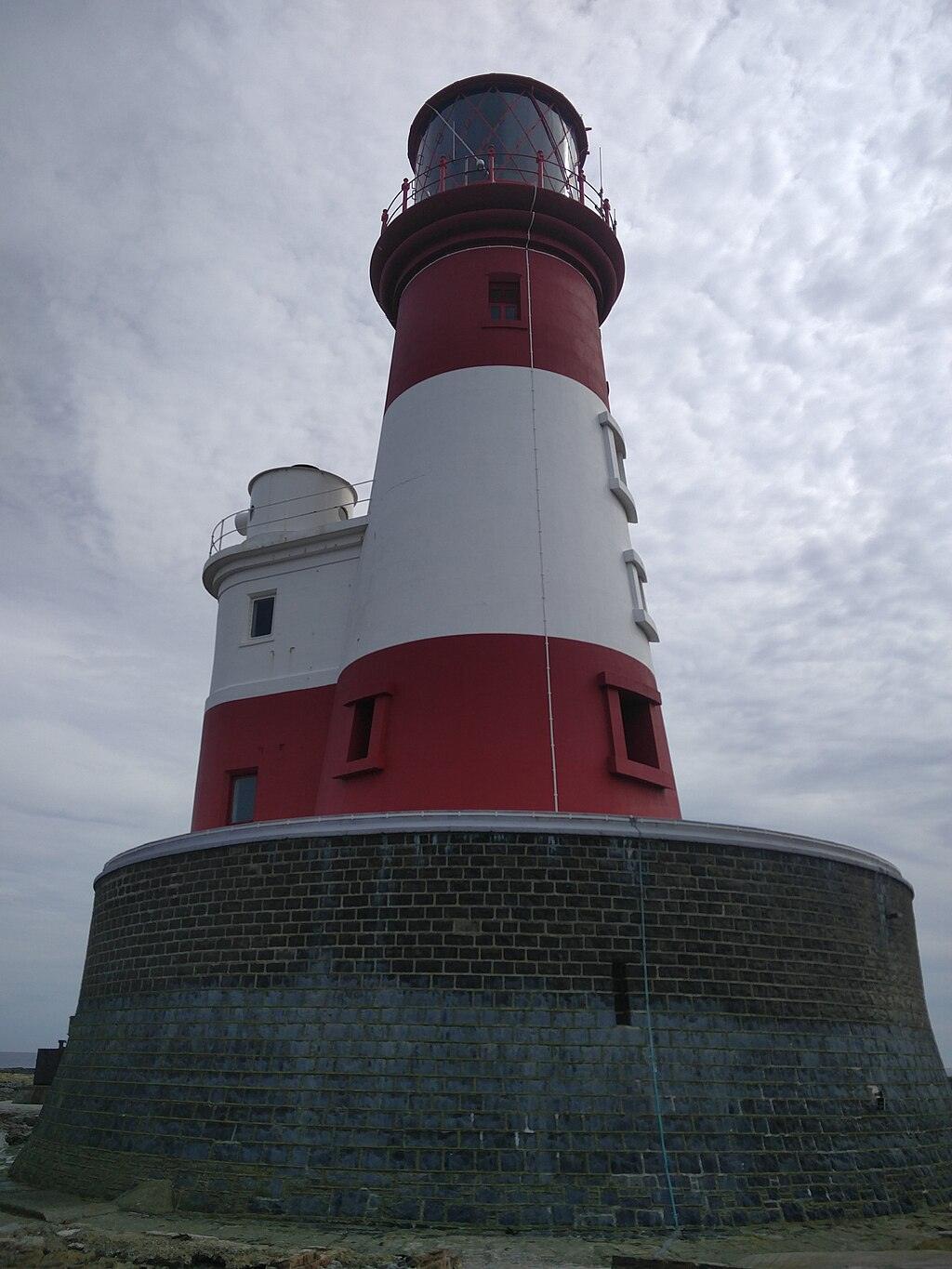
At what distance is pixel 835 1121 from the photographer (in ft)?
31.8

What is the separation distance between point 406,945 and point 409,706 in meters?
3.58

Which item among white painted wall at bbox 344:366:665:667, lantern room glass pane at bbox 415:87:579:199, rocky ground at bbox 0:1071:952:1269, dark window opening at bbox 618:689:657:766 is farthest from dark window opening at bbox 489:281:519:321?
rocky ground at bbox 0:1071:952:1269

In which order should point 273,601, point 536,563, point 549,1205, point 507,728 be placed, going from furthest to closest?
point 273,601 → point 536,563 → point 507,728 → point 549,1205

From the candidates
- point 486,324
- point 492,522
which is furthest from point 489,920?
point 486,324

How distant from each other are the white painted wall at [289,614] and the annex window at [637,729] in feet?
14.2

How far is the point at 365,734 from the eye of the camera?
13.0m

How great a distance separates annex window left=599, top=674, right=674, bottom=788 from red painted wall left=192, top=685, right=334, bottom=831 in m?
4.35

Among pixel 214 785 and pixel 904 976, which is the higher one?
pixel 214 785

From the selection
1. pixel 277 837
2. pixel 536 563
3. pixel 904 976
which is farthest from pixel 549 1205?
pixel 536 563

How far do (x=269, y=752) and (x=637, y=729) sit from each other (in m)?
5.60

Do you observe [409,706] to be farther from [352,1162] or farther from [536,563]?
[352,1162]

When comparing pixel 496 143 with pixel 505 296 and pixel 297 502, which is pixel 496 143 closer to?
pixel 505 296

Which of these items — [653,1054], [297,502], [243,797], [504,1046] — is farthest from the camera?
[297,502]

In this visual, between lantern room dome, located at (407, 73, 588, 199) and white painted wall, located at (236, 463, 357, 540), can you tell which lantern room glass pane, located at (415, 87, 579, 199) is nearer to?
lantern room dome, located at (407, 73, 588, 199)
